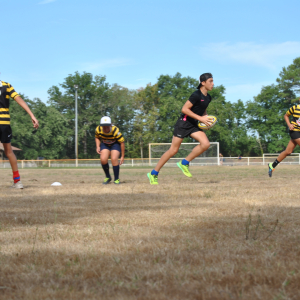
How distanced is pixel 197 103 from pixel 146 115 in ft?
202

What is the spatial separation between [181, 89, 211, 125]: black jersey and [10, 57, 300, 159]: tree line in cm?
5269

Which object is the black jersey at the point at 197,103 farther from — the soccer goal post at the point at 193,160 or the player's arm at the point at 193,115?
the soccer goal post at the point at 193,160

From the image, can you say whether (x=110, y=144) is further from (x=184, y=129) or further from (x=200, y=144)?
(x=200, y=144)

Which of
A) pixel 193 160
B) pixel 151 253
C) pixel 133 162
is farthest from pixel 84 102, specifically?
pixel 151 253

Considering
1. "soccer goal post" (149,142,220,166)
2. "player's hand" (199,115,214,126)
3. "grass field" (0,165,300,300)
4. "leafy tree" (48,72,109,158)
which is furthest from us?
"leafy tree" (48,72,109,158)

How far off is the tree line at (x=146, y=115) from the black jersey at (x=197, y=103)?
173ft

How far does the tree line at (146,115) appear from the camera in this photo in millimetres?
63125

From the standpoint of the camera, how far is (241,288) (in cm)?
197

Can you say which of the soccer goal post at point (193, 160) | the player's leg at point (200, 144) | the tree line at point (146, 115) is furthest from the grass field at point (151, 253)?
the tree line at point (146, 115)

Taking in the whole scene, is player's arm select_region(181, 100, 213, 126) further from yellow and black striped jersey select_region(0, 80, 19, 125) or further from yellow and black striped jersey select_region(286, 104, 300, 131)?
yellow and black striped jersey select_region(0, 80, 19, 125)

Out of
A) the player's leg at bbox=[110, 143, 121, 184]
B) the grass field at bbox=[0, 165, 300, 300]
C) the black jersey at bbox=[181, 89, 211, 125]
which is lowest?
the grass field at bbox=[0, 165, 300, 300]

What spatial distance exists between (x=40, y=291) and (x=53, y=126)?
207ft

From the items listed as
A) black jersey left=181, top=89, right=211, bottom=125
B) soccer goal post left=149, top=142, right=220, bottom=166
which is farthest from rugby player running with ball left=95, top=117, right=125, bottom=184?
soccer goal post left=149, top=142, right=220, bottom=166

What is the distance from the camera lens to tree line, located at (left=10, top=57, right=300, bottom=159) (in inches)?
2485
